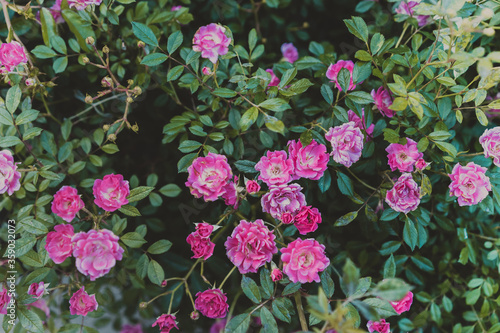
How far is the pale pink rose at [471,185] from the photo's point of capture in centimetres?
82

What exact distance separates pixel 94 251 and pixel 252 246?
1.00 ft

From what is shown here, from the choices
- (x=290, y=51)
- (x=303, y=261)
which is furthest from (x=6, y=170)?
(x=290, y=51)

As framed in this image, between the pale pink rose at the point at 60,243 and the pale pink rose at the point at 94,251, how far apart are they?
60mm

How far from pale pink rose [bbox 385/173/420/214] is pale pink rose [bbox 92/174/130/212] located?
56 cm

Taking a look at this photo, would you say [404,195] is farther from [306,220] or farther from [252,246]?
[252,246]

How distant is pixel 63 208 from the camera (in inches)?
33.1

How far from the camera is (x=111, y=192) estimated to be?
0.83 m

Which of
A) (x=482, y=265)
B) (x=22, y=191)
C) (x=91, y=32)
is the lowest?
(x=482, y=265)

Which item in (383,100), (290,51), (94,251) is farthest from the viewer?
(290,51)

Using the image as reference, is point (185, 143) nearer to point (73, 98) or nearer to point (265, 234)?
point (265, 234)

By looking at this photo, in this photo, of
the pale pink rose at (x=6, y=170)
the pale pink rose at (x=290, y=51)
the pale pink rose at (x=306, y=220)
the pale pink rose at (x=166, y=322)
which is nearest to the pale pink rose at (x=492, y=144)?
the pale pink rose at (x=306, y=220)

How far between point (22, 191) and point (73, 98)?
37 cm

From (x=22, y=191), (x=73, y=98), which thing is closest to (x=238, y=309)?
(x=22, y=191)

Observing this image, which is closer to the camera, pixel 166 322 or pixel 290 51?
pixel 166 322
